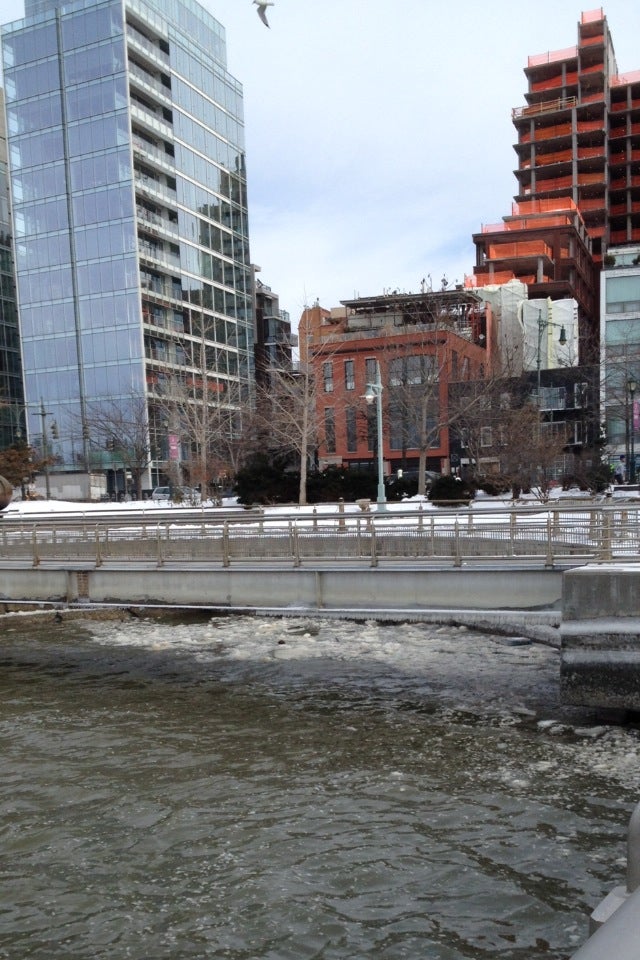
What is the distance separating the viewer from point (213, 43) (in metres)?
90.0

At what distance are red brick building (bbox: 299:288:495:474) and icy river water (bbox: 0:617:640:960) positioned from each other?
35.3 meters

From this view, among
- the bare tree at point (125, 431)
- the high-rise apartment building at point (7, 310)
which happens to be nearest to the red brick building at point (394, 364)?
→ the bare tree at point (125, 431)

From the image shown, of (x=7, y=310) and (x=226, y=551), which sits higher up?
(x=7, y=310)

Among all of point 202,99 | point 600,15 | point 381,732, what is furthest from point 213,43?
point 381,732

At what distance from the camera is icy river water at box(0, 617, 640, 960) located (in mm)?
6656

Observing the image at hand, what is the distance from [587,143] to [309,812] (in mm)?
113695

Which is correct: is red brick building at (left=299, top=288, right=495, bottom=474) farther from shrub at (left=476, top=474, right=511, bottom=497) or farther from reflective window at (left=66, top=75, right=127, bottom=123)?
reflective window at (left=66, top=75, right=127, bottom=123)

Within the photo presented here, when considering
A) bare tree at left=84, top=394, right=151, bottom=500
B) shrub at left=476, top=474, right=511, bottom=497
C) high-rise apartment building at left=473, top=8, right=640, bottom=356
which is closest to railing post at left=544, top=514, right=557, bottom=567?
shrub at left=476, top=474, right=511, bottom=497

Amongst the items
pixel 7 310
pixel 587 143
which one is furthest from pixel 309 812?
pixel 587 143

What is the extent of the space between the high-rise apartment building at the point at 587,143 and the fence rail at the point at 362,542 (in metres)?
Answer: 82.9

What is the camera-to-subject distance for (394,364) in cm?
5450

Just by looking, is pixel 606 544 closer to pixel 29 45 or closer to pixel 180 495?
pixel 180 495

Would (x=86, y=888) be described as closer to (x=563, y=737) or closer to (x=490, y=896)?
(x=490, y=896)

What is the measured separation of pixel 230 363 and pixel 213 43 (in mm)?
37667
